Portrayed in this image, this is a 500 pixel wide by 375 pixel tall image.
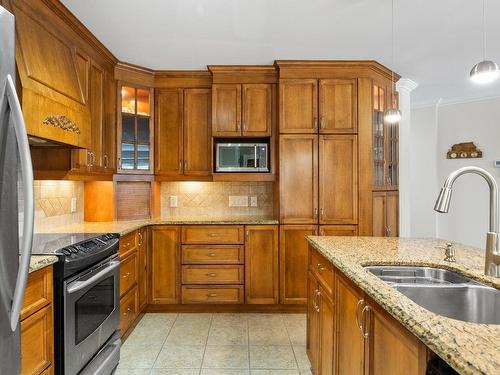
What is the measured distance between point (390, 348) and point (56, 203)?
2.84 metres

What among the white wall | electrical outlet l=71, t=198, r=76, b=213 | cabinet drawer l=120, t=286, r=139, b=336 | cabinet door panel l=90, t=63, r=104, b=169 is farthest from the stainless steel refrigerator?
the white wall

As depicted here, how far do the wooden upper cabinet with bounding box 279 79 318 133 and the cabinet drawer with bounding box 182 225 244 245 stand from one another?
115 cm

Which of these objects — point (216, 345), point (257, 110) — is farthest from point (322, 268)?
point (257, 110)

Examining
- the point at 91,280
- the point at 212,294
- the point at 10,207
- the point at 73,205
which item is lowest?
the point at 212,294

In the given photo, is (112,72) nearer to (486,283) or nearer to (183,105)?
(183,105)

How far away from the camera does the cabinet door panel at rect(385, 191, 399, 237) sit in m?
3.65

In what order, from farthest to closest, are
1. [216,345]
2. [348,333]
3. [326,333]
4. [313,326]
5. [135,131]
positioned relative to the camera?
[135,131] < [216,345] < [313,326] < [326,333] < [348,333]

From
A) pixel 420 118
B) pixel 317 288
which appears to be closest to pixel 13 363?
pixel 317 288

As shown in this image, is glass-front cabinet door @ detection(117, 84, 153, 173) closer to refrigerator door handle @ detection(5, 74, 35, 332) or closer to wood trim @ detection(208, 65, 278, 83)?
wood trim @ detection(208, 65, 278, 83)

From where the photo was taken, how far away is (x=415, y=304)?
41.6 inches

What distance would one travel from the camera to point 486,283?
1346 mm

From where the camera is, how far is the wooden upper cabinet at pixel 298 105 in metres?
3.43

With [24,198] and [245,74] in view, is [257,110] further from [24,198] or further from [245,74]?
[24,198]

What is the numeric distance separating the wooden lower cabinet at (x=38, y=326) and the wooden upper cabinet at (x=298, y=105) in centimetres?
247
